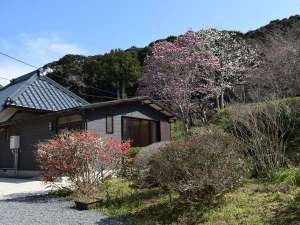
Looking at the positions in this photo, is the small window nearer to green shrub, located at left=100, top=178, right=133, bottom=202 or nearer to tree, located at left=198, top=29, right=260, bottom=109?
green shrub, located at left=100, top=178, right=133, bottom=202

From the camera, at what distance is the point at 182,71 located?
26.0 metres

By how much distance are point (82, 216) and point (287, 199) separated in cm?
367

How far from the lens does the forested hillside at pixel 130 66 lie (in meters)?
20.6

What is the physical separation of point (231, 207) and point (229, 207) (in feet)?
0.11

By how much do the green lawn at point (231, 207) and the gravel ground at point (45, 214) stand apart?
45cm

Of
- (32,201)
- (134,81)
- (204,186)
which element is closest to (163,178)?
(204,186)

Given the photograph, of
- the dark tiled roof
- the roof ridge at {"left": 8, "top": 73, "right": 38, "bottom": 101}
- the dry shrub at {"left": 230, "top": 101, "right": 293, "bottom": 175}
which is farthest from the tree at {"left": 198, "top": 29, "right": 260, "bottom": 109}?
the dry shrub at {"left": 230, "top": 101, "right": 293, "bottom": 175}

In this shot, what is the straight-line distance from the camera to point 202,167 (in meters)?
6.57

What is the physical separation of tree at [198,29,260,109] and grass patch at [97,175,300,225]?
62.0 feet

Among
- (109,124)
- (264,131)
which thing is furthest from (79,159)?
(109,124)

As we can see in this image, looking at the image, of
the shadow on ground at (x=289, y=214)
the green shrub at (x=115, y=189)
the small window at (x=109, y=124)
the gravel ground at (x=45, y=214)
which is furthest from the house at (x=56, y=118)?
the shadow on ground at (x=289, y=214)

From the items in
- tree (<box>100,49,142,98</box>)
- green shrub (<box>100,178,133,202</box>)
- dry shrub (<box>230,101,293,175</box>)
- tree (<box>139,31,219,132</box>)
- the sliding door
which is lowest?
green shrub (<box>100,178,133,202</box>)

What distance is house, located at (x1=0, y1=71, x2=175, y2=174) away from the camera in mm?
16547

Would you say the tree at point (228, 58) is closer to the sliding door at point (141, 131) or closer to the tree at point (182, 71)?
the tree at point (182, 71)
